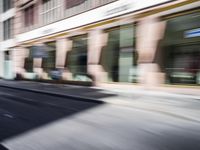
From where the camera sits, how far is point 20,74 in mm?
29906

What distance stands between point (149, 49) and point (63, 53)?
28.0 ft

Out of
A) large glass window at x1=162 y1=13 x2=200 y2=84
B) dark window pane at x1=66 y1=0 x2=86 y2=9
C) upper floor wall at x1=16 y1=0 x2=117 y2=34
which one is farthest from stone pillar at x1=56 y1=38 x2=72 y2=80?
large glass window at x1=162 y1=13 x2=200 y2=84

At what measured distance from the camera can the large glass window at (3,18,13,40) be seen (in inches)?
1258

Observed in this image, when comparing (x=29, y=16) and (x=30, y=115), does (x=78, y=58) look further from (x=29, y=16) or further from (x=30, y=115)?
(x=30, y=115)

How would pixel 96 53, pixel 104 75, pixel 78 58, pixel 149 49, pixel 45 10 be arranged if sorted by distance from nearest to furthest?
pixel 149 49
pixel 104 75
pixel 96 53
pixel 78 58
pixel 45 10

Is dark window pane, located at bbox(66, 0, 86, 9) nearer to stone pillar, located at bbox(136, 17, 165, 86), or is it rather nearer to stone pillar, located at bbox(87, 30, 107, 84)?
stone pillar, located at bbox(87, 30, 107, 84)

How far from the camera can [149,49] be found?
15578 millimetres

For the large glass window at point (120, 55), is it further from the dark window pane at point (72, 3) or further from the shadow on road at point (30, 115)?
the shadow on road at point (30, 115)

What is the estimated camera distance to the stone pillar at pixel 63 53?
22.2 metres

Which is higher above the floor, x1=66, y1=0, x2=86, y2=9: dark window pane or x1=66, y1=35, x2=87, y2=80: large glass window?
x1=66, y1=0, x2=86, y2=9: dark window pane

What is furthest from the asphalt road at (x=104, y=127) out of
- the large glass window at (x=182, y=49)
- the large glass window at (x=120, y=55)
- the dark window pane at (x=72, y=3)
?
the dark window pane at (x=72, y=3)

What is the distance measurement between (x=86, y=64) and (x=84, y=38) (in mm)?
1670

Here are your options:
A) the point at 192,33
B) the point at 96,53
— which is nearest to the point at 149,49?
the point at 192,33

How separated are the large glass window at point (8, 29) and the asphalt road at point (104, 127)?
72.6 ft
